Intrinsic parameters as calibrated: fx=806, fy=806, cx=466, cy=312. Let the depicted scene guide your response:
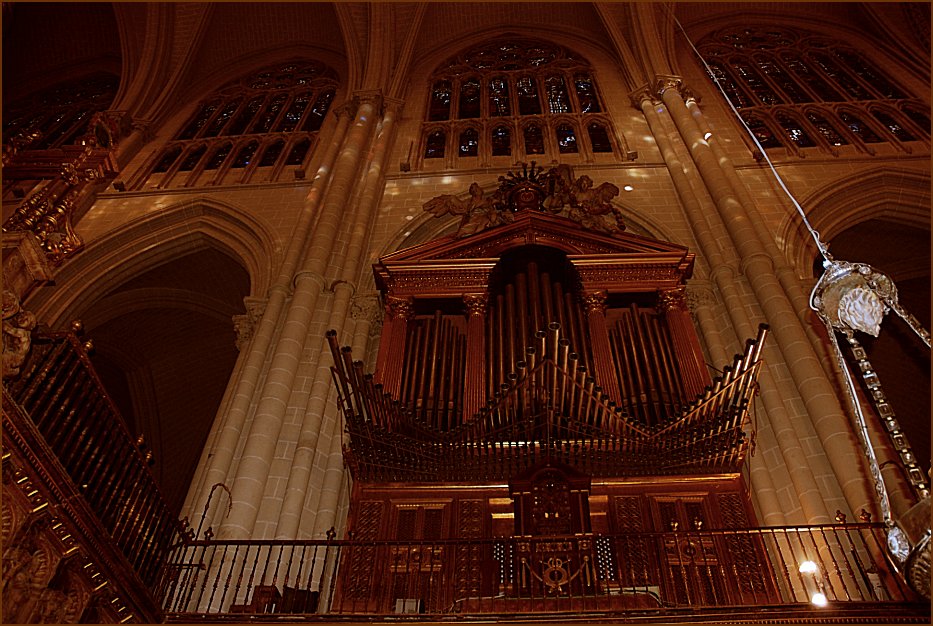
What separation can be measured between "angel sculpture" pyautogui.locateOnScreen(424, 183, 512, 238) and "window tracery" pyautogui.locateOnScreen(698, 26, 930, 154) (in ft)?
16.8

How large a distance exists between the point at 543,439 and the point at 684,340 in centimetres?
277

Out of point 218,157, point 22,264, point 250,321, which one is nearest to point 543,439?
point 22,264

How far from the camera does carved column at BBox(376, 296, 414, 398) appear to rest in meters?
9.59

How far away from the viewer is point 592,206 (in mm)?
12258

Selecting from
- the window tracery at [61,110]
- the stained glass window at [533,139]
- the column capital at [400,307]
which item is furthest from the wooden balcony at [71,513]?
the window tracery at [61,110]

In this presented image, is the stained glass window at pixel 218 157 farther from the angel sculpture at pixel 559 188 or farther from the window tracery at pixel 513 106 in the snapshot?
the angel sculpture at pixel 559 188

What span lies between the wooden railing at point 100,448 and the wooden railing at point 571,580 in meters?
0.34

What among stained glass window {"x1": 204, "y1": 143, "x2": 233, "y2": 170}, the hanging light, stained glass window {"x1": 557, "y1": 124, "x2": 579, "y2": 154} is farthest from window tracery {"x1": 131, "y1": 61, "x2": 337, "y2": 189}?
the hanging light

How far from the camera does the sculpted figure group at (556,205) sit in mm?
11977

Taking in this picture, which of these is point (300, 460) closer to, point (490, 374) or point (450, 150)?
point (490, 374)

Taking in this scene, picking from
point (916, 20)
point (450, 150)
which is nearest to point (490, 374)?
point (450, 150)

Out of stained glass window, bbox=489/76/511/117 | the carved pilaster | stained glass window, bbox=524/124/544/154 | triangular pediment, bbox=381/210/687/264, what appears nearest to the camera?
triangular pediment, bbox=381/210/687/264

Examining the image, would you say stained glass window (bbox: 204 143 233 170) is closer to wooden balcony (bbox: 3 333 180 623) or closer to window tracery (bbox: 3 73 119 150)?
window tracery (bbox: 3 73 119 150)

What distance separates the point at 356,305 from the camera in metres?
11.9
